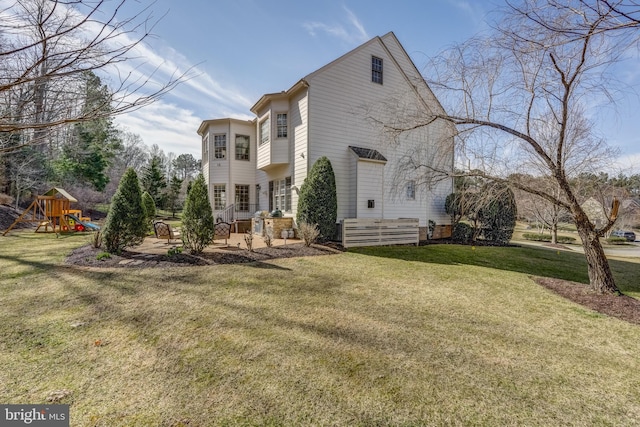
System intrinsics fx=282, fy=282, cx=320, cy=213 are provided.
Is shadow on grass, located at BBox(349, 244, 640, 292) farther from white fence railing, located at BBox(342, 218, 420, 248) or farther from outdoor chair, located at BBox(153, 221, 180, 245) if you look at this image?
outdoor chair, located at BBox(153, 221, 180, 245)

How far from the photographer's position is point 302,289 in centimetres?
591

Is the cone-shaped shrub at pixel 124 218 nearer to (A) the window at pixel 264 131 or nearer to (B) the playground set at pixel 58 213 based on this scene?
(A) the window at pixel 264 131

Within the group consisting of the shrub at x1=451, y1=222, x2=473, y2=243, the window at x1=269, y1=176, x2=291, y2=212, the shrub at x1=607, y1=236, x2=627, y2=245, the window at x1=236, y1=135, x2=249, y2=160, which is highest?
the window at x1=236, y1=135, x2=249, y2=160

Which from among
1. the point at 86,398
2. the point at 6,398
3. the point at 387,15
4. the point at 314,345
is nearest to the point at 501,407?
the point at 314,345

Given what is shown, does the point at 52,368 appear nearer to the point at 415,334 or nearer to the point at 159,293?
the point at 159,293

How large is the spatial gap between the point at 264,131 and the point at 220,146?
144 inches

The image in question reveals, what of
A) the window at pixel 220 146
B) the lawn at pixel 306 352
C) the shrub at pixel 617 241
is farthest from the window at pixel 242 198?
the shrub at pixel 617 241

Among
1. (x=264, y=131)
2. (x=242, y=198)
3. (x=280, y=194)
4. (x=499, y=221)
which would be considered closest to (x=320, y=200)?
(x=280, y=194)

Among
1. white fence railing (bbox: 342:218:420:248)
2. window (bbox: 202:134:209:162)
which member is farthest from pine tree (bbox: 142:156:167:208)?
white fence railing (bbox: 342:218:420:248)

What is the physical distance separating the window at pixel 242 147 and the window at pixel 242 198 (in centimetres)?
175

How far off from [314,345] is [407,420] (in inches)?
58.5

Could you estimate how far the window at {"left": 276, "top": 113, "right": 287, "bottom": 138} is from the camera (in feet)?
43.0

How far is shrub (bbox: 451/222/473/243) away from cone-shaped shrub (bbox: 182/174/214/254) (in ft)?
39.0

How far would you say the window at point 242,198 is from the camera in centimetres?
1658
